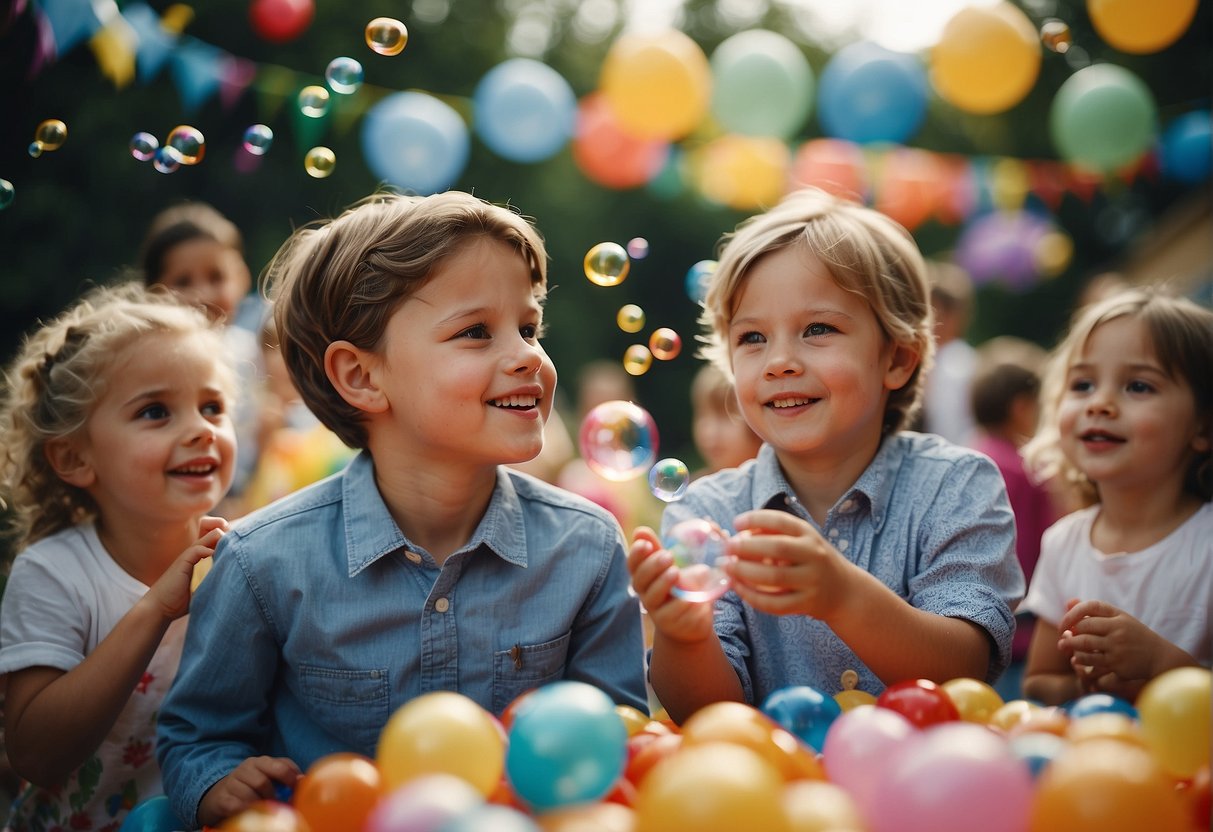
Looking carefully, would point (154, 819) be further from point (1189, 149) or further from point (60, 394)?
point (1189, 149)

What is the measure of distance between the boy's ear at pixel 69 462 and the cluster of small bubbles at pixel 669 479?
1217 mm

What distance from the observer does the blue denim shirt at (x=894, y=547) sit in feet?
6.64

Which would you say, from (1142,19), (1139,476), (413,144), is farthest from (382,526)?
(1142,19)

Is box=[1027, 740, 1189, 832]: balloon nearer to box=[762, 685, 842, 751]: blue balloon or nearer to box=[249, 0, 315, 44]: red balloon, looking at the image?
box=[762, 685, 842, 751]: blue balloon

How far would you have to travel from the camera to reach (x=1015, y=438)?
4281mm

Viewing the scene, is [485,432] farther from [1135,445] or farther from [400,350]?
[1135,445]

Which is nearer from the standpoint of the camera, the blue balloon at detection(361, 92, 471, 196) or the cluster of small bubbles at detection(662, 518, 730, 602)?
the cluster of small bubbles at detection(662, 518, 730, 602)

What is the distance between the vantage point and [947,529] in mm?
2059

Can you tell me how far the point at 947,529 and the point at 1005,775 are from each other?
945 millimetres

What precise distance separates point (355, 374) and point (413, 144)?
3.74 m

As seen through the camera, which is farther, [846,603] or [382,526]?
[382,526]

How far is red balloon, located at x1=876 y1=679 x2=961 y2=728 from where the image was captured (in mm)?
1560

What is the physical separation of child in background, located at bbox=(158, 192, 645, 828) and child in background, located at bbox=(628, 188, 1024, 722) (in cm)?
26

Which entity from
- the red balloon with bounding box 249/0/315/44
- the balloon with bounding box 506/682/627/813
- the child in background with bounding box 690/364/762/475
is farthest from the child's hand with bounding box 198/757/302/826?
the red balloon with bounding box 249/0/315/44
